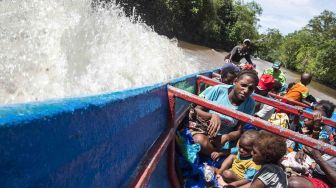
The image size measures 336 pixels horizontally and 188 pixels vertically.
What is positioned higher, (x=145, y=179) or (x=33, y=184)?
(x=33, y=184)

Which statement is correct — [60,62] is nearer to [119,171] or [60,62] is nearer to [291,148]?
[291,148]

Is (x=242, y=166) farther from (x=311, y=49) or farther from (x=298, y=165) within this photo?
(x=311, y=49)

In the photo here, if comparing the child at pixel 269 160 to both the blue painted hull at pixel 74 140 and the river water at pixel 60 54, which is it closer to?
the blue painted hull at pixel 74 140

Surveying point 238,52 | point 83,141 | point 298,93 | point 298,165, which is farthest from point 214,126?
point 238,52

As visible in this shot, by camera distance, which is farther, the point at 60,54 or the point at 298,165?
the point at 60,54

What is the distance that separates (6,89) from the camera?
372 centimetres

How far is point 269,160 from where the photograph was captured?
251cm

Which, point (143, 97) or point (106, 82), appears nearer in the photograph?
point (143, 97)

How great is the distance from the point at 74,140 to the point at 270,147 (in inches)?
72.3

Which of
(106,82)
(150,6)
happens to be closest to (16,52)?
(106,82)

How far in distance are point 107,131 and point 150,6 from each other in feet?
75.8

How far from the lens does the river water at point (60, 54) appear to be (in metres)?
4.09

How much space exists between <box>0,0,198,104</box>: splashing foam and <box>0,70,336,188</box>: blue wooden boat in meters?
2.18

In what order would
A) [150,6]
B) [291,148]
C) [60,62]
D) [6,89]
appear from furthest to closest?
1. [150,6]
2. [60,62]
3. [291,148]
4. [6,89]
